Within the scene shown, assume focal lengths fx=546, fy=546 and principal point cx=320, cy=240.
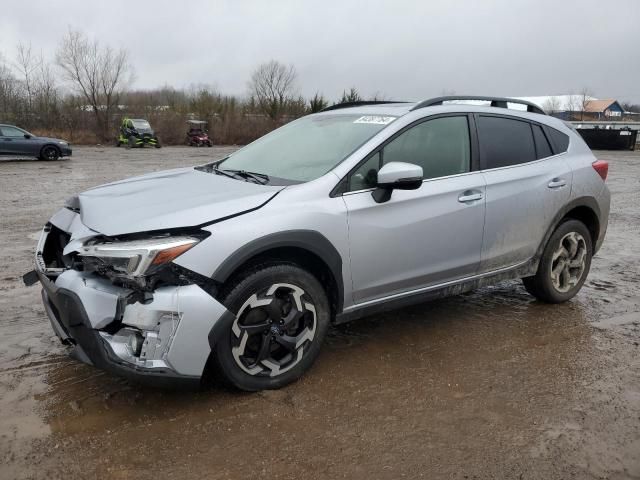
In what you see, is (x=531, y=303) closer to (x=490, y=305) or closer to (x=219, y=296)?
(x=490, y=305)

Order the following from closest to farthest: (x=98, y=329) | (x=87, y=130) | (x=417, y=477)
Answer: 1. (x=417, y=477)
2. (x=98, y=329)
3. (x=87, y=130)

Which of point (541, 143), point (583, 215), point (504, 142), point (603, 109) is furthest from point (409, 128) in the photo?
point (603, 109)

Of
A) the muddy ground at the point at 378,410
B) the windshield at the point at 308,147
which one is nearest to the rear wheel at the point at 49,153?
the muddy ground at the point at 378,410

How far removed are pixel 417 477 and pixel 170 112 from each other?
1734 inches

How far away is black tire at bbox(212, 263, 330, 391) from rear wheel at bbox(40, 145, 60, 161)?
21062mm

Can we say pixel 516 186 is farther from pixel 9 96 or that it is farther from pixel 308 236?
pixel 9 96

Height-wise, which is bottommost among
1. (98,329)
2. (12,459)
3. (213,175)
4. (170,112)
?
(12,459)

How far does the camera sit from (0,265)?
5.91 m

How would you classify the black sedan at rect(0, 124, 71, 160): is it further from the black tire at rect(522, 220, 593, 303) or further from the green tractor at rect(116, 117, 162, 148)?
the black tire at rect(522, 220, 593, 303)

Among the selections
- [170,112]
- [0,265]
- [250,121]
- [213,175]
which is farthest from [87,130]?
[213,175]

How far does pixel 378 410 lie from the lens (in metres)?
3.10

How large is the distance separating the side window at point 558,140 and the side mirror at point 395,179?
1.92 m

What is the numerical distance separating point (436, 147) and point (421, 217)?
0.60 metres

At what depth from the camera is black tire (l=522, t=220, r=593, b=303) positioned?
15.2 ft
